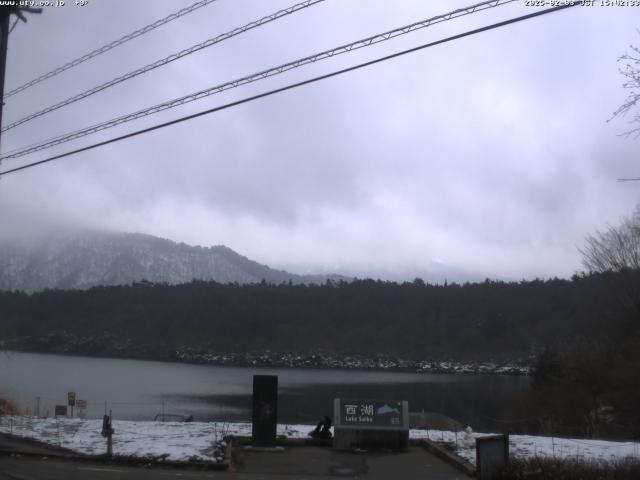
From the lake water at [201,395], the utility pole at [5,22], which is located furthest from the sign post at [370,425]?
the lake water at [201,395]

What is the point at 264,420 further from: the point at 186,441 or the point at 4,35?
the point at 4,35

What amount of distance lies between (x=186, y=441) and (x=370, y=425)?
4.87 metres

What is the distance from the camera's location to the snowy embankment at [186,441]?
56.0ft

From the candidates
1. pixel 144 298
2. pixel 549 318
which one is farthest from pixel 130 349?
pixel 549 318

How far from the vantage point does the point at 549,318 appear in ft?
419

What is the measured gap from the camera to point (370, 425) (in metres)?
18.8

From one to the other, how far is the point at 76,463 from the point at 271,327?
157306 mm

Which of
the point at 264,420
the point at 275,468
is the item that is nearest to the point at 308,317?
the point at 264,420

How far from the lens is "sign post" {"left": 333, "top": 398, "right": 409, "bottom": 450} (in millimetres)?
18719

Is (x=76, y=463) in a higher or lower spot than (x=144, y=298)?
lower

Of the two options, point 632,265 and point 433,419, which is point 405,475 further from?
point 632,265

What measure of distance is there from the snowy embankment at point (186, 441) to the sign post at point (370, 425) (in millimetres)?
1632

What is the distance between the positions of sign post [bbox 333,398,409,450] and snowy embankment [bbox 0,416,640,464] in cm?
163

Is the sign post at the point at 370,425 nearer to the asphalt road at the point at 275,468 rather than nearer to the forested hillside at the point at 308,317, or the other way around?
the asphalt road at the point at 275,468
